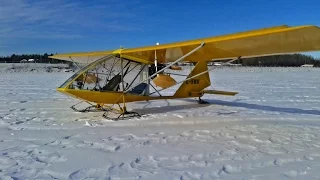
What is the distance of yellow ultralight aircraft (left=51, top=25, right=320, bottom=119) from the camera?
6.11 metres

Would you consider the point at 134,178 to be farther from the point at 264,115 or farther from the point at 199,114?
the point at 264,115

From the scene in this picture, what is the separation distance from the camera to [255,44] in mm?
6777

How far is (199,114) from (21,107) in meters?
6.20

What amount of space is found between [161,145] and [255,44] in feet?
10.9

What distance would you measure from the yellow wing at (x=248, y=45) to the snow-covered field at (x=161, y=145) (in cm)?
188

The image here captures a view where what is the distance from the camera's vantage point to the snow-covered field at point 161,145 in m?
4.12

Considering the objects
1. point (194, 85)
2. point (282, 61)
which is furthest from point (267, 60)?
point (194, 85)

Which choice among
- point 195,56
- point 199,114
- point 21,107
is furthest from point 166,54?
point 21,107

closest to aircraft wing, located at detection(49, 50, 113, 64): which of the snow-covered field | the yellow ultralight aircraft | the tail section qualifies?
the yellow ultralight aircraft

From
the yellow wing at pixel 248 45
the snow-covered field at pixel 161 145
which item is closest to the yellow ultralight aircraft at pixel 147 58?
the yellow wing at pixel 248 45

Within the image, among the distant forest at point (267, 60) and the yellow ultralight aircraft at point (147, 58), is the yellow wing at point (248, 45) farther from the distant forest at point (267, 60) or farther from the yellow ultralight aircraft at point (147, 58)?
the distant forest at point (267, 60)

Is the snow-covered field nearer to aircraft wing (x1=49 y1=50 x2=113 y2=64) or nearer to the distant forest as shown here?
aircraft wing (x1=49 y1=50 x2=113 y2=64)

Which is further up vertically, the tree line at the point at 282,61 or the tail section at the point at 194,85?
the tree line at the point at 282,61

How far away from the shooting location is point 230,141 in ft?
19.2
